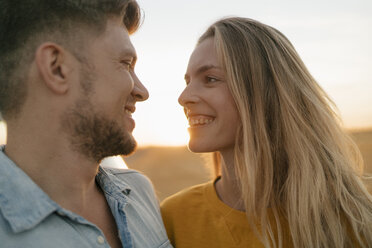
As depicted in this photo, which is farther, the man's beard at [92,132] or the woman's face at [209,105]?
the woman's face at [209,105]

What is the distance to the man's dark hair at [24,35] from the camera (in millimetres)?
1948

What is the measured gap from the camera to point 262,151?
2.56m

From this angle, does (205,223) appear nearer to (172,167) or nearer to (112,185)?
(112,185)

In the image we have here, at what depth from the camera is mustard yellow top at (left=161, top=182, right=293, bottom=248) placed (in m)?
2.34

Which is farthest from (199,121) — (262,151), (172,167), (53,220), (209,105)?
(172,167)

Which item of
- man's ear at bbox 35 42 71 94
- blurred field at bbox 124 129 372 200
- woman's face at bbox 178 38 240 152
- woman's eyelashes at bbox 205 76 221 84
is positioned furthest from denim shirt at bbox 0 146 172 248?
blurred field at bbox 124 129 372 200

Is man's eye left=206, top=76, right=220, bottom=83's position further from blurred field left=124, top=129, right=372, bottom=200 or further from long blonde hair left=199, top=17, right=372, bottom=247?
blurred field left=124, top=129, right=372, bottom=200

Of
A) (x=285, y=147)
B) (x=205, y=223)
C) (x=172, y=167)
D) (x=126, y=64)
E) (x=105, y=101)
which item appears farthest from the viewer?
Answer: (x=172, y=167)

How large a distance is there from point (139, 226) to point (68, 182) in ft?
1.71

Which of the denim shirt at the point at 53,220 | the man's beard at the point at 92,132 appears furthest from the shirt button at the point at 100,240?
the man's beard at the point at 92,132

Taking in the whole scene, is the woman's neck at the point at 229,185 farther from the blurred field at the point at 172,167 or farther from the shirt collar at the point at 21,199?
the blurred field at the point at 172,167

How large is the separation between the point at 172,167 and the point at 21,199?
48.6 ft

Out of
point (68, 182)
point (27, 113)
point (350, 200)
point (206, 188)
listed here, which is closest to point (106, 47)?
point (27, 113)

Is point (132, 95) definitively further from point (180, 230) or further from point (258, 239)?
point (258, 239)
